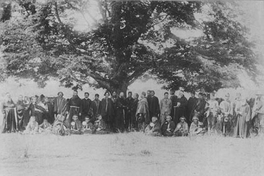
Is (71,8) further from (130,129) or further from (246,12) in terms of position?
(246,12)

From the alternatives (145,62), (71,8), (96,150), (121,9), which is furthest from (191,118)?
(71,8)

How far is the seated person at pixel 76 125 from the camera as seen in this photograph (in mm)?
8000

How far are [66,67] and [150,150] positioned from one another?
2.38 meters

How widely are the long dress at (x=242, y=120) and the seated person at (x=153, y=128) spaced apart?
161 centimetres

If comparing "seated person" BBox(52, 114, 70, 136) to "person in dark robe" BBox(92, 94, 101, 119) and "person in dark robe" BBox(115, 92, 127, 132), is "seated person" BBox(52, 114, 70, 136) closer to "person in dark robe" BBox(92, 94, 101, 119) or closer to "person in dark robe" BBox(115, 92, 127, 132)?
"person in dark robe" BBox(92, 94, 101, 119)

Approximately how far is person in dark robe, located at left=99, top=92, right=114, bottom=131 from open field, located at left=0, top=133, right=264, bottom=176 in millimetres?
257

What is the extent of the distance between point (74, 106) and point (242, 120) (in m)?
3.48

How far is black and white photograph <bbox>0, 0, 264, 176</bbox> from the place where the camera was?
7.94 m

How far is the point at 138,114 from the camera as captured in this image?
8.11 metres

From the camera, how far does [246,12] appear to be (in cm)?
824

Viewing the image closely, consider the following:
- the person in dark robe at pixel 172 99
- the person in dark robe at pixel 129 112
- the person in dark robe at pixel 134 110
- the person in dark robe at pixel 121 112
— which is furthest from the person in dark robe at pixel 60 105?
the person in dark robe at pixel 172 99

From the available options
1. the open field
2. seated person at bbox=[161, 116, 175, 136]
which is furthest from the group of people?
the open field

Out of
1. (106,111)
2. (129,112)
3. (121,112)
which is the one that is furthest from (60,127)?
(129,112)

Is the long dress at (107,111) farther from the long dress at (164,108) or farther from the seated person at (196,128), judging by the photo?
the seated person at (196,128)
